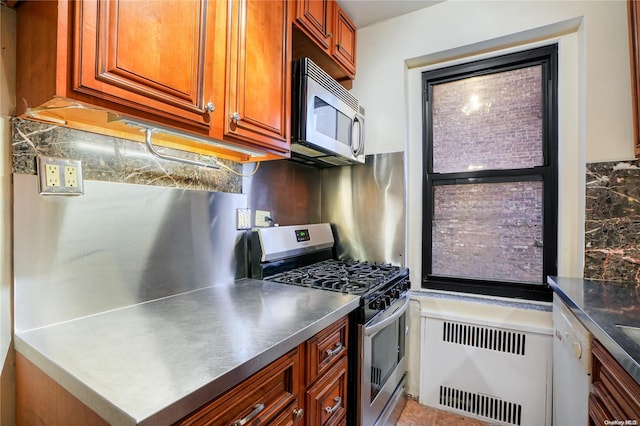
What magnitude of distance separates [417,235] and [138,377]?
1.90m

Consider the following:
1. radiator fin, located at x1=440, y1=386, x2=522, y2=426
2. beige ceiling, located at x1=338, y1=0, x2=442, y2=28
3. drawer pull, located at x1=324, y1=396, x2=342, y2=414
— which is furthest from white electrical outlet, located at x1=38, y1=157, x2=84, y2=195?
radiator fin, located at x1=440, y1=386, x2=522, y2=426

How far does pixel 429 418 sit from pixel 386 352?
2.17 feet

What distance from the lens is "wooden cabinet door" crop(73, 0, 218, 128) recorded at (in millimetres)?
763

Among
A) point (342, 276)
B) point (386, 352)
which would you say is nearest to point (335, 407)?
point (386, 352)

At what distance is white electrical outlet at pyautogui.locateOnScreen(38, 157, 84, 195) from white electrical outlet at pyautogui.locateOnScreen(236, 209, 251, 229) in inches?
28.7

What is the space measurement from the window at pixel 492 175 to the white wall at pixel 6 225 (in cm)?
212

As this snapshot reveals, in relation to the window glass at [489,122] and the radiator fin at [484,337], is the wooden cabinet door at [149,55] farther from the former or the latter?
the radiator fin at [484,337]

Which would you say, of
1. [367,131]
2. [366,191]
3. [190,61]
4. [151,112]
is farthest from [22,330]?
[367,131]

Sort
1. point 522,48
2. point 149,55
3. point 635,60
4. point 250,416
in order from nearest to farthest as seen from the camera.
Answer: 1. point 250,416
2. point 149,55
3. point 635,60
4. point 522,48

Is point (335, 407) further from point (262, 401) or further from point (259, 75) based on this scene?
point (259, 75)

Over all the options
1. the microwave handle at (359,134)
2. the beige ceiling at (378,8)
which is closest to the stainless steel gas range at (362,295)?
the microwave handle at (359,134)

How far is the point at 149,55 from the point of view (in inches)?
35.2

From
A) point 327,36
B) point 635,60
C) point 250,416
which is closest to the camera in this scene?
point 250,416

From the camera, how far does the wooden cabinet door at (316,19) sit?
1544 millimetres
